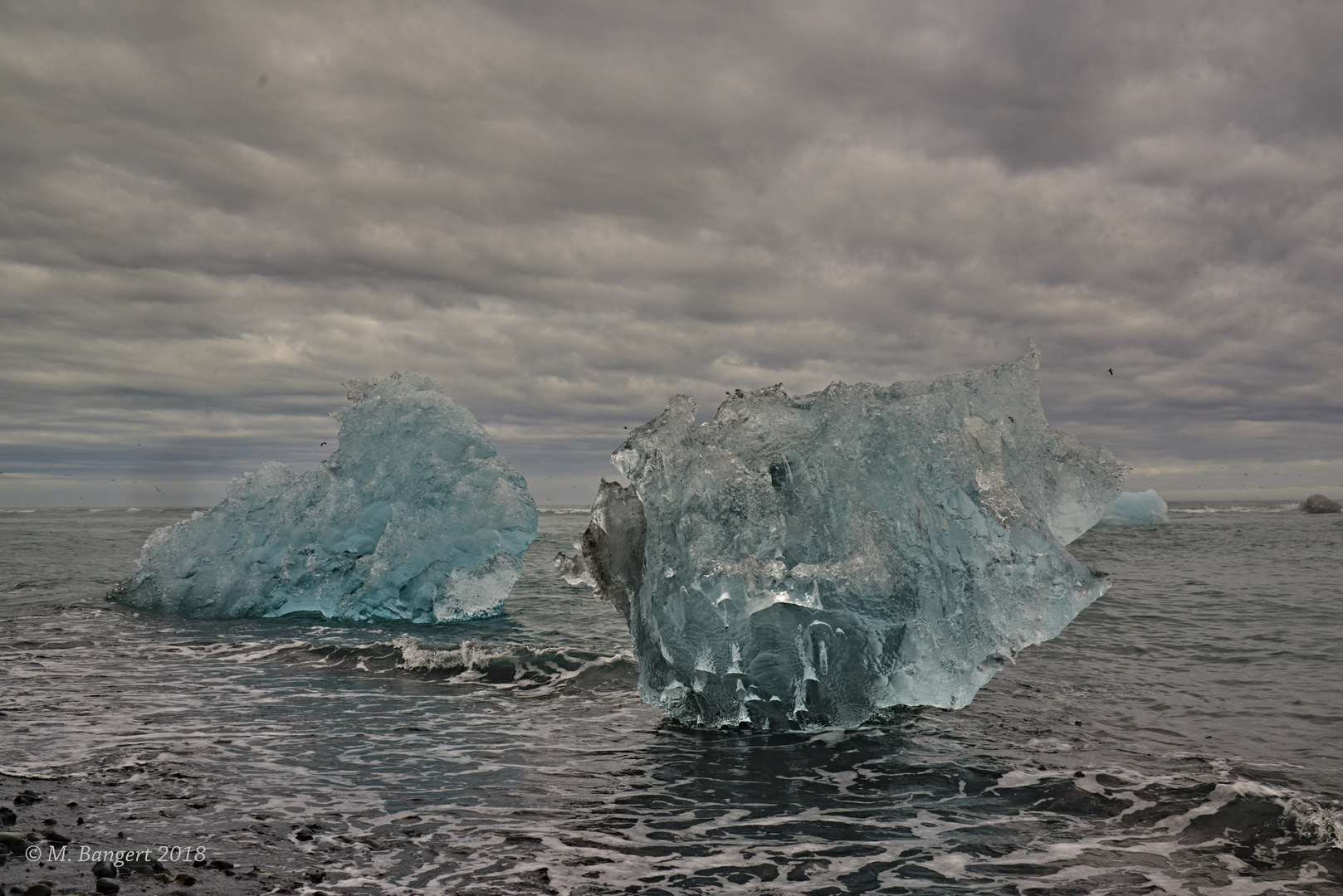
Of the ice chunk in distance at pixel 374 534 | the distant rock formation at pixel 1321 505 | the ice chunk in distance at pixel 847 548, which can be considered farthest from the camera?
the distant rock formation at pixel 1321 505

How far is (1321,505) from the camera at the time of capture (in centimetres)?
5862

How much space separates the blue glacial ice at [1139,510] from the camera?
4553cm

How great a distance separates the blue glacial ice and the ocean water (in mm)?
36508

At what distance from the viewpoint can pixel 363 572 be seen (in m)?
15.6

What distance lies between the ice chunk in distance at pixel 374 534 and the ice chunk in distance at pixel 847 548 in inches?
312

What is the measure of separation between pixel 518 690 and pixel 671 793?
4.17 metres

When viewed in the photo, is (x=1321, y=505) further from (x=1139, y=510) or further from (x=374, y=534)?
(x=374, y=534)

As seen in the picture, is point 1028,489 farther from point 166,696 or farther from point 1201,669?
point 166,696

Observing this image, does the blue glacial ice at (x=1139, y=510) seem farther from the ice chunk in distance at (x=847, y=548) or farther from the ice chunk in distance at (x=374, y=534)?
the ice chunk in distance at (x=847, y=548)

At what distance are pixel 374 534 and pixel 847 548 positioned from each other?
36.0 ft

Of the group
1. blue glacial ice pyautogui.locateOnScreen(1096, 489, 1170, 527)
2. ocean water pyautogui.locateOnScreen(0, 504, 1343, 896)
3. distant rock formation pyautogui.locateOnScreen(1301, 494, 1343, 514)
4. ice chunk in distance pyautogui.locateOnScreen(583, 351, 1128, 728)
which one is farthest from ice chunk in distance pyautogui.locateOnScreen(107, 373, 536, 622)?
distant rock formation pyautogui.locateOnScreen(1301, 494, 1343, 514)

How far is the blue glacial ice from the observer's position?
45531 millimetres

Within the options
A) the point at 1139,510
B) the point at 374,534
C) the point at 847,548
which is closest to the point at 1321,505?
the point at 1139,510

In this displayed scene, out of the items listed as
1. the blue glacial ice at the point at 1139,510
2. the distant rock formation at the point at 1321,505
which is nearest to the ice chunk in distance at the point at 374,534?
the blue glacial ice at the point at 1139,510
